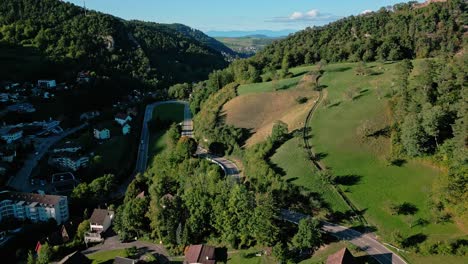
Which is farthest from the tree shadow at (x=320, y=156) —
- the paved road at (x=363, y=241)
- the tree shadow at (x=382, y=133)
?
the paved road at (x=363, y=241)

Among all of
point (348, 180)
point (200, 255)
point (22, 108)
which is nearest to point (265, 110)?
point (348, 180)

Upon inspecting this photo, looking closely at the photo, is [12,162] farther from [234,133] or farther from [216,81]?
[216,81]

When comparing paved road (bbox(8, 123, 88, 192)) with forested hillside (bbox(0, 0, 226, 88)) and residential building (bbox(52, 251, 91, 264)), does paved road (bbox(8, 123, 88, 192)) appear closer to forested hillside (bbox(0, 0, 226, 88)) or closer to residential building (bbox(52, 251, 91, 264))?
residential building (bbox(52, 251, 91, 264))

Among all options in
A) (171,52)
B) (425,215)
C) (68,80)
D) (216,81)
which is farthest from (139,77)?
(425,215)

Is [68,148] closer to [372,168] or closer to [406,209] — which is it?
[372,168]

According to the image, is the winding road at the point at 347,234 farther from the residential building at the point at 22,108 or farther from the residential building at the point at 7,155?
the residential building at the point at 22,108

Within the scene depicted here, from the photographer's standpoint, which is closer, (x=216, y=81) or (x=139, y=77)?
(x=216, y=81)
